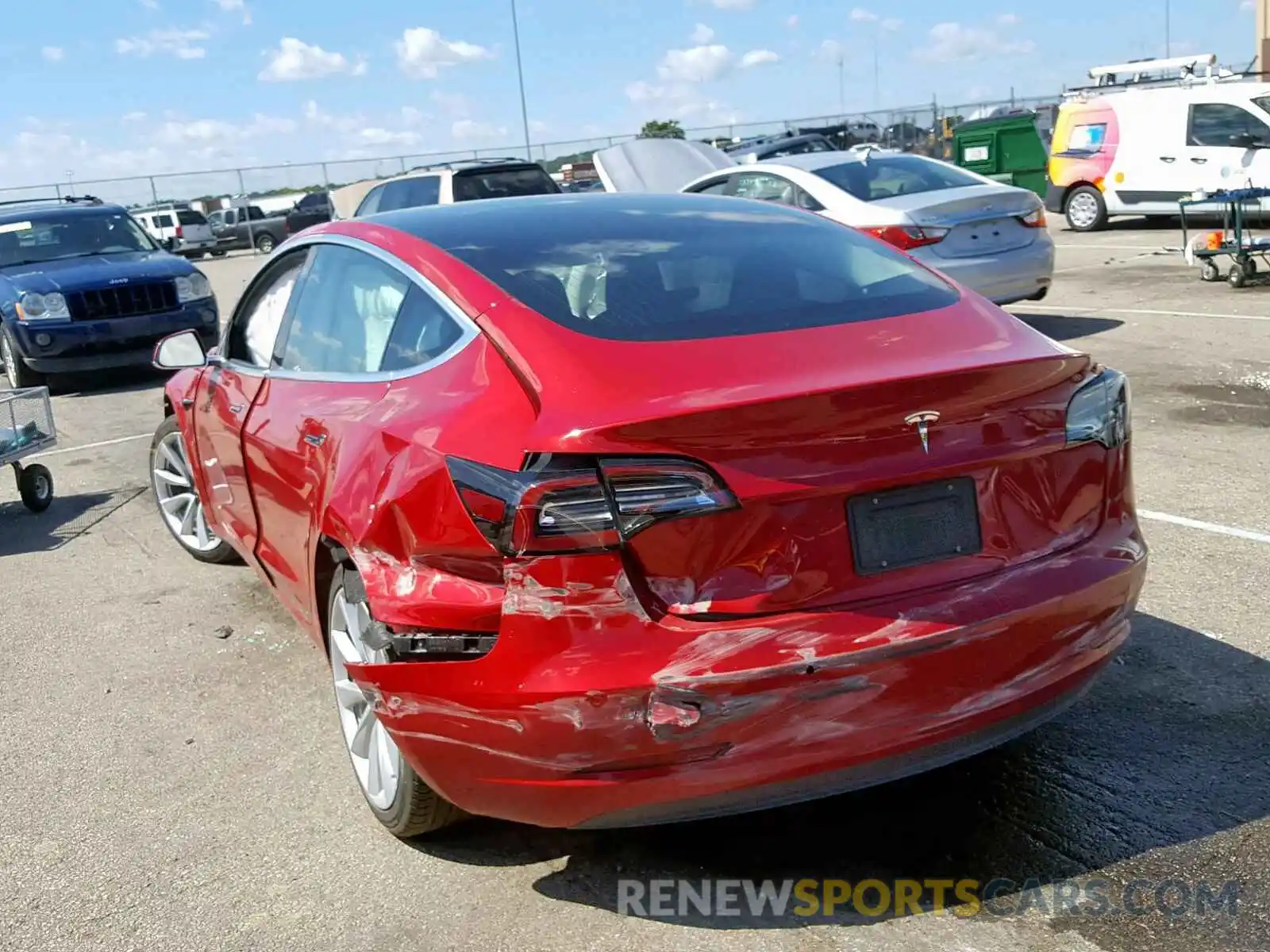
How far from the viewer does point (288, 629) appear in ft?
16.8

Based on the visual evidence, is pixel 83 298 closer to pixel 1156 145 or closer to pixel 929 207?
pixel 929 207

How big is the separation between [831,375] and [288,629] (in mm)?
3039

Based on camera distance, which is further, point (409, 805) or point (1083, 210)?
point (1083, 210)

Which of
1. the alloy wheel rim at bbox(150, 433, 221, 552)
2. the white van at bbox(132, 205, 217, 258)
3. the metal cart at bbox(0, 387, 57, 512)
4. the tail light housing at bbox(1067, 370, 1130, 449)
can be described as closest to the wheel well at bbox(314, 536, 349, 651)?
the tail light housing at bbox(1067, 370, 1130, 449)

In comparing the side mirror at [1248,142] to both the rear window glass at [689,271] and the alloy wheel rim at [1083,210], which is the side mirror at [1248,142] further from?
the rear window glass at [689,271]

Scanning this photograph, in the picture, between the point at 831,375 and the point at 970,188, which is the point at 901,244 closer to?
the point at 970,188

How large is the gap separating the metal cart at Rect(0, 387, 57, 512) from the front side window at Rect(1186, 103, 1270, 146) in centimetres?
1557

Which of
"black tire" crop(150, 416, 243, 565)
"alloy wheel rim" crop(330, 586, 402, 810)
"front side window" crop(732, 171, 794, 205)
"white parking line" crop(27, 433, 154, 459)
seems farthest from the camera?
"front side window" crop(732, 171, 794, 205)

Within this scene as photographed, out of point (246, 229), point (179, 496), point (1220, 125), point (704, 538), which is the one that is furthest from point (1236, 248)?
point (246, 229)

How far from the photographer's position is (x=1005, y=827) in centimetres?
322

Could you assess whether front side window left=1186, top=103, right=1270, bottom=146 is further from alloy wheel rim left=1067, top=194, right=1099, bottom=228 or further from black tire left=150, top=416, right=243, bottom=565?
black tire left=150, top=416, right=243, bottom=565

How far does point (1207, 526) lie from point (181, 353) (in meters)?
4.31

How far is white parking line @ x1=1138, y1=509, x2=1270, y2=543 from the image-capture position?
5.27 meters

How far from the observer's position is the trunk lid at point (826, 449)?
8.80ft
